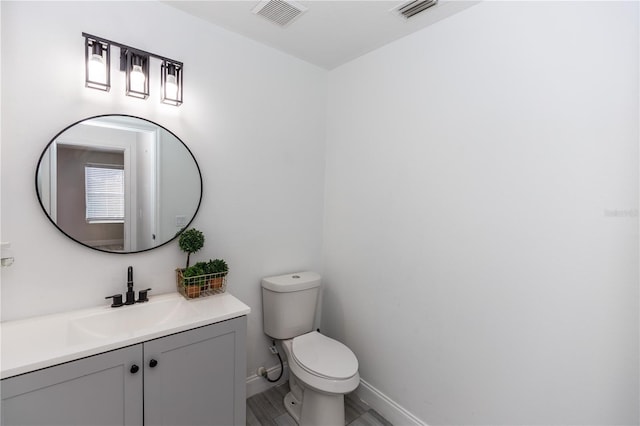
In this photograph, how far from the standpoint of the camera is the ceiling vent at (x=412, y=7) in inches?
61.0

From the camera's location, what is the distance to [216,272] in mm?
1721

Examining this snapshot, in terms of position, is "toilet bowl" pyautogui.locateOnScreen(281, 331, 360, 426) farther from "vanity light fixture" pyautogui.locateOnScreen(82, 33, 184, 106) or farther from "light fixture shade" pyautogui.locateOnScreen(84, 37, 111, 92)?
"light fixture shade" pyautogui.locateOnScreen(84, 37, 111, 92)

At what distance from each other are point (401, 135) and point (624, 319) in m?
1.33

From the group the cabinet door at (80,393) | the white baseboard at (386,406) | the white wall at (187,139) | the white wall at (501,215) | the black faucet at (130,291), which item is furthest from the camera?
the white baseboard at (386,406)

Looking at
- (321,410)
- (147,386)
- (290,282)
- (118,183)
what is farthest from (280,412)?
(118,183)

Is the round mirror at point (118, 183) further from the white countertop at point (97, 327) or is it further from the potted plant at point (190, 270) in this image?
the white countertop at point (97, 327)

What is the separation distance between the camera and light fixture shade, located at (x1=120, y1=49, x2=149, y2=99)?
1.51m

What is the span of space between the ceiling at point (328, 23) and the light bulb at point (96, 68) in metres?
0.51

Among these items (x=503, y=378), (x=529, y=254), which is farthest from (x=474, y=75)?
(x=503, y=378)

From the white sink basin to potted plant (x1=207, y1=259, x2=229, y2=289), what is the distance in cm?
17

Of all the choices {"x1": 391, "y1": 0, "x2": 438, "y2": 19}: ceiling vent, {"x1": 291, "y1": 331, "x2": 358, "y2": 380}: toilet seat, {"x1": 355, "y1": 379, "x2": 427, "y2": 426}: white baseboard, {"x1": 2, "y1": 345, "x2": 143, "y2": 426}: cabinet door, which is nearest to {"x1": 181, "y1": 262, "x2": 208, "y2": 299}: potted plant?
{"x1": 2, "y1": 345, "x2": 143, "y2": 426}: cabinet door

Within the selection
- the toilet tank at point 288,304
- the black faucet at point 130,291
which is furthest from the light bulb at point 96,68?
the toilet tank at point 288,304

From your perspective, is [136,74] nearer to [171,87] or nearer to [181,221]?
[171,87]

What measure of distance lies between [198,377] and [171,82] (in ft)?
4.91
